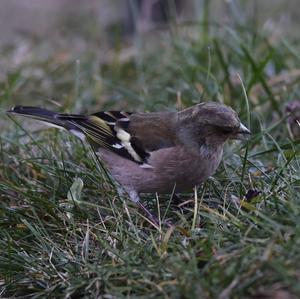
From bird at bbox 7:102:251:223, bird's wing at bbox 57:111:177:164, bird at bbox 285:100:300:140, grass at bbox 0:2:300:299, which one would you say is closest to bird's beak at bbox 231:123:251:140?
bird at bbox 7:102:251:223

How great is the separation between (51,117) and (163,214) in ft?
3.63

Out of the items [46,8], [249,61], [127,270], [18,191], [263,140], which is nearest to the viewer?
[127,270]

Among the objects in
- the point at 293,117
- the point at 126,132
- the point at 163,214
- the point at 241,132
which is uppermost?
the point at 241,132

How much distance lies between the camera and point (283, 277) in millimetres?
2555

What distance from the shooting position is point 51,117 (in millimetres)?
4543

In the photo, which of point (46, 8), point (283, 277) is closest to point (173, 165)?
point (283, 277)

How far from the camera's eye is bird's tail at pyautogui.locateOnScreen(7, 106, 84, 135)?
176 inches

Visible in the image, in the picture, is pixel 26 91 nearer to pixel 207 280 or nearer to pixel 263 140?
pixel 263 140

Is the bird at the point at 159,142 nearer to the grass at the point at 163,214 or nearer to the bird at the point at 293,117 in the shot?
the grass at the point at 163,214

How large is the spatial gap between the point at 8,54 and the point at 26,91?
3.59ft

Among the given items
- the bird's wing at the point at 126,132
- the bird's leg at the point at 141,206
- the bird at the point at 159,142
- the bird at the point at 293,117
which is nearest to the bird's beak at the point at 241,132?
the bird at the point at 159,142

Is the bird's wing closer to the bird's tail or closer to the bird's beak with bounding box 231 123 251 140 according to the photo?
the bird's tail

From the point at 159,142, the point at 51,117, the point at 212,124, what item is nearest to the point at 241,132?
the point at 212,124

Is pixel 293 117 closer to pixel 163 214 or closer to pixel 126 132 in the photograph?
pixel 126 132
